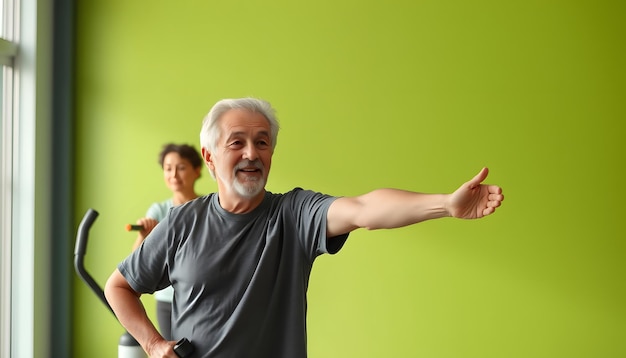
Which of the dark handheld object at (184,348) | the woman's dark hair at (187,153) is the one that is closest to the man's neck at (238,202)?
the dark handheld object at (184,348)

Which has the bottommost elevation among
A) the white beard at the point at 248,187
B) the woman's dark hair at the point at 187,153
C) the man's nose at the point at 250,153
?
the white beard at the point at 248,187

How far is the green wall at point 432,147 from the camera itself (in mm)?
4230

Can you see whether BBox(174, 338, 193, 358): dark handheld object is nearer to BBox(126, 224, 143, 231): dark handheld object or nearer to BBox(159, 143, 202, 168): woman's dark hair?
BBox(126, 224, 143, 231): dark handheld object

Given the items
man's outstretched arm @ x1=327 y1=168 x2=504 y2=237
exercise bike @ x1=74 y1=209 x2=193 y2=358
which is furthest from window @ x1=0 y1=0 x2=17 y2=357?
man's outstretched arm @ x1=327 y1=168 x2=504 y2=237

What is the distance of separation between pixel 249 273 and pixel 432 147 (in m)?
2.57

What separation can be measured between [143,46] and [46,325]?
1630 mm

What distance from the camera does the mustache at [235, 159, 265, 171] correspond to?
1.94 metres

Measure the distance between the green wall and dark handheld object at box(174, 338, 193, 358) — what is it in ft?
8.06

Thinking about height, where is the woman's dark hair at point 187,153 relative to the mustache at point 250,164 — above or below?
above

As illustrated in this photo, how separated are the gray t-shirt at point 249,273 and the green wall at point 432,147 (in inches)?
94.7

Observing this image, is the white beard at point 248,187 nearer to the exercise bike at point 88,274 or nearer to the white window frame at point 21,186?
the exercise bike at point 88,274

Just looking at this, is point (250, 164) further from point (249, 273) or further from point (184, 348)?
point (184, 348)

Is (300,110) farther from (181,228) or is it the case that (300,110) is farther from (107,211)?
(181,228)

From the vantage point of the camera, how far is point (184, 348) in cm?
190
